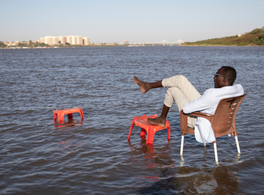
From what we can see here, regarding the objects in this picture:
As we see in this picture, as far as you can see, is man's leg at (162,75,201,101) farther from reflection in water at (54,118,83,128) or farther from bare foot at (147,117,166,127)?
reflection in water at (54,118,83,128)

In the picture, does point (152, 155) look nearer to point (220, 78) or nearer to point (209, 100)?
point (209, 100)

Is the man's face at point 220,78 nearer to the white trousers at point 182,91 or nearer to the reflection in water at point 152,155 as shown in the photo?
the white trousers at point 182,91

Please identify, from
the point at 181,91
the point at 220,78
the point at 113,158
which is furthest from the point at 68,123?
the point at 220,78

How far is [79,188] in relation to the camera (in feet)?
13.5

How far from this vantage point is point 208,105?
4387 millimetres

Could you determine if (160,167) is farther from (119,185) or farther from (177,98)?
(177,98)

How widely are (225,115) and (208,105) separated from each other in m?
0.42

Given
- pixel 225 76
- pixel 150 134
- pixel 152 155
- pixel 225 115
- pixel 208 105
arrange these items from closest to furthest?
1. pixel 225 76
2. pixel 208 105
3. pixel 225 115
4. pixel 152 155
5. pixel 150 134

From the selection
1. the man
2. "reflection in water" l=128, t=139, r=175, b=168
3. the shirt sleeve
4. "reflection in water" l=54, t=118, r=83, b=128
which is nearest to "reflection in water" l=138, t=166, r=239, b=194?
"reflection in water" l=128, t=139, r=175, b=168

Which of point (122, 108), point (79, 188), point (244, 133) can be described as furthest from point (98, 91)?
point (79, 188)

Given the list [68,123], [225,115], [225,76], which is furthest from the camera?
[68,123]

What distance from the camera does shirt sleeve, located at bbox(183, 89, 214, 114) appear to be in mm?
4293

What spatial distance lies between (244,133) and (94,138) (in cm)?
Answer: 383

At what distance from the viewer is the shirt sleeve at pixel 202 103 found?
429cm
